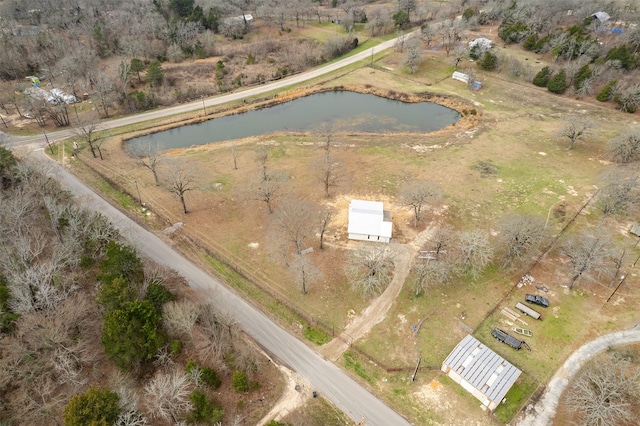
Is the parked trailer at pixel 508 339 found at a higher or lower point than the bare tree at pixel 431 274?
lower

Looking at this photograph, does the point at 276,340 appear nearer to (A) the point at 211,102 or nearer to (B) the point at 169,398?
(B) the point at 169,398

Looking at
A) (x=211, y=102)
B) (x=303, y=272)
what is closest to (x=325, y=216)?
(x=303, y=272)

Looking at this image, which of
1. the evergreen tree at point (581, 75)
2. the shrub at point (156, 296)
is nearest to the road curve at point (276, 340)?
the shrub at point (156, 296)

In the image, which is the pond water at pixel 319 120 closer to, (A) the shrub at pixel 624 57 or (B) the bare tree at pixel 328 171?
(B) the bare tree at pixel 328 171

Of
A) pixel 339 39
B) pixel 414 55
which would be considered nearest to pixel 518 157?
Answer: pixel 414 55

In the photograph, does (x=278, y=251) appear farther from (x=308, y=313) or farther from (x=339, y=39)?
(x=339, y=39)

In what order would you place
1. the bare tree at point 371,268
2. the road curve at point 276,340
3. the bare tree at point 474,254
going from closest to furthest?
the road curve at point 276,340 → the bare tree at point 371,268 → the bare tree at point 474,254
